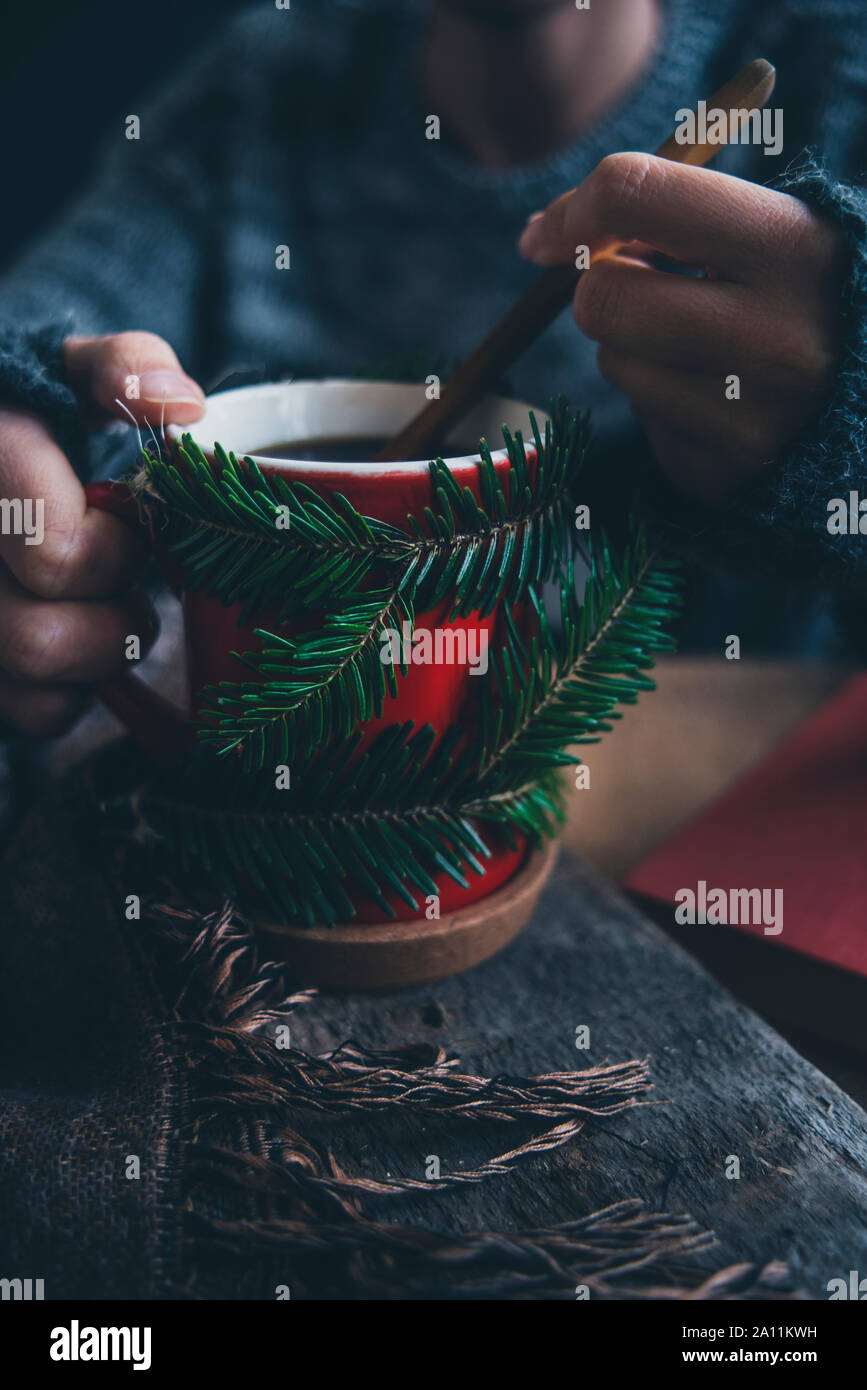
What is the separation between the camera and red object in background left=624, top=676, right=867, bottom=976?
43 cm

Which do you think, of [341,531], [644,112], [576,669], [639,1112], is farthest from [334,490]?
[644,112]

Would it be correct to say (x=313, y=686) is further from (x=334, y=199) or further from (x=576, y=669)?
(x=334, y=199)

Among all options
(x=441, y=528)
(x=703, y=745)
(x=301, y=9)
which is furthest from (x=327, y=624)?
(x=301, y=9)

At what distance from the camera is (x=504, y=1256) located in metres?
0.29

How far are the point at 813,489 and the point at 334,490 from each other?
19 cm

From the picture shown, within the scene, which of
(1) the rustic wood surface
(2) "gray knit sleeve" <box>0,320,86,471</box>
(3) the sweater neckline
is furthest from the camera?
(3) the sweater neckline

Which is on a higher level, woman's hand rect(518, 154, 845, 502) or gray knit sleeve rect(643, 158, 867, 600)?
woman's hand rect(518, 154, 845, 502)

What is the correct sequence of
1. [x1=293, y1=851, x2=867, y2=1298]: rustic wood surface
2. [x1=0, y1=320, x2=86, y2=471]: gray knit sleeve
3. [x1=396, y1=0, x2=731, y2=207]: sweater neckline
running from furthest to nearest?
[x1=396, y1=0, x2=731, y2=207]: sweater neckline < [x1=0, y1=320, x2=86, y2=471]: gray knit sleeve < [x1=293, y1=851, x2=867, y2=1298]: rustic wood surface

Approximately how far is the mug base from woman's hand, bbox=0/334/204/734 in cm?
14

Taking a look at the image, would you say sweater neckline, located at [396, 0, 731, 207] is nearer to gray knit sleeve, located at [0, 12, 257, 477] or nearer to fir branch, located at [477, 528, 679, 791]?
gray knit sleeve, located at [0, 12, 257, 477]

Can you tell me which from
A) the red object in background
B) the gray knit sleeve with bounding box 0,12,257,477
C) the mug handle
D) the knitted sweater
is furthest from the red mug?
the gray knit sleeve with bounding box 0,12,257,477

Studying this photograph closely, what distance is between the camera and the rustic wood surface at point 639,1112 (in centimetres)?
32

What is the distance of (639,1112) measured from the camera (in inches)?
14.1
